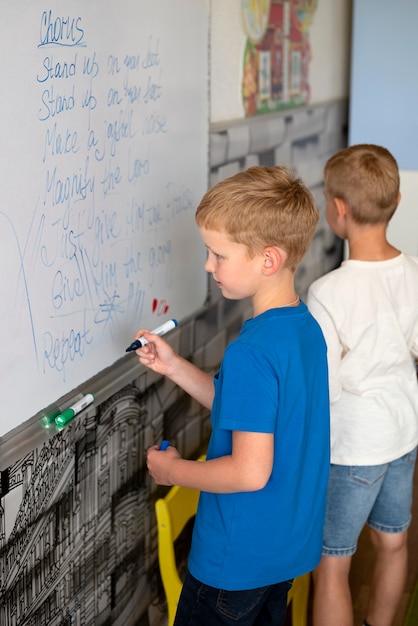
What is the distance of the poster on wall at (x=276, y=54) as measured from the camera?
238 centimetres

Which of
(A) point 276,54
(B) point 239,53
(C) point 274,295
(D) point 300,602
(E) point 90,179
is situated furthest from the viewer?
(A) point 276,54

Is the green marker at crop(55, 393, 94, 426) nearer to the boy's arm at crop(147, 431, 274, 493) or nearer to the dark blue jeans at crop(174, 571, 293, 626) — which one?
the boy's arm at crop(147, 431, 274, 493)

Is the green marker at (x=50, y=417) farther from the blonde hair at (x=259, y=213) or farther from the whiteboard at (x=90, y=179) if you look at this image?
the blonde hair at (x=259, y=213)

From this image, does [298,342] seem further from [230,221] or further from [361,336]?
[361,336]

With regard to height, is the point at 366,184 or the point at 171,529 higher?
the point at 366,184

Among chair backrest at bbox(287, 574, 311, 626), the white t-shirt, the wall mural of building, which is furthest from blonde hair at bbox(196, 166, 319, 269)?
chair backrest at bbox(287, 574, 311, 626)

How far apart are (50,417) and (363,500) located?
731 millimetres

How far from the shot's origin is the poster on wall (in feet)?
7.82

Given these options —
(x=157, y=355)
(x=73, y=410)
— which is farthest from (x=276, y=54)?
(x=73, y=410)

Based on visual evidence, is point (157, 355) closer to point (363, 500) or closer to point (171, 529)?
point (171, 529)

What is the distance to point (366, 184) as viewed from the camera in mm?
1722

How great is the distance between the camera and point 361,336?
67.3 inches

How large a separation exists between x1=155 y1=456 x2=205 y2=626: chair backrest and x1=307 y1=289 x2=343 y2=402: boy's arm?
368 mm

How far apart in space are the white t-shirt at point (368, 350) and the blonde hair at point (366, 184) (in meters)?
0.10
